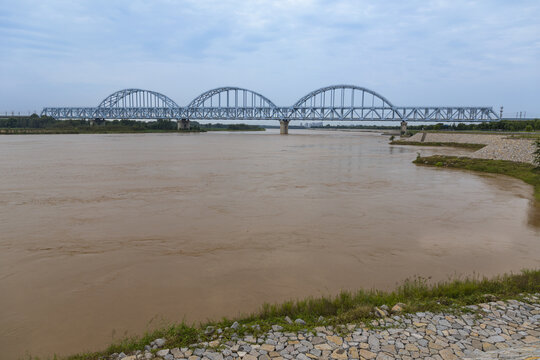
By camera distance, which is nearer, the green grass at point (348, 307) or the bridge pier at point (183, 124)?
the green grass at point (348, 307)

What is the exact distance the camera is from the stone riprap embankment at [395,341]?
390 centimetres

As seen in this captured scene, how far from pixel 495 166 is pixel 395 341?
24.0 metres

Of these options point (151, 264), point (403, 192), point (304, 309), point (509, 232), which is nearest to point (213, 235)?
point (151, 264)

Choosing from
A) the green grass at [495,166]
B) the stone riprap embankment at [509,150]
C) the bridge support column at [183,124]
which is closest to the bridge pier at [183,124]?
the bridge support column at [183,124]

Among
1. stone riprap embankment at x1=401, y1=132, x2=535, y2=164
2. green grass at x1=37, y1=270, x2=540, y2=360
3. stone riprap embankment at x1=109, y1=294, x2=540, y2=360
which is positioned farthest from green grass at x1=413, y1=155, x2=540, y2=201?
stone riprap embankment at x1=109, y1=294, x2=540, y2=360

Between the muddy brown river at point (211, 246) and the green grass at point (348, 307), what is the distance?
0.60 meters

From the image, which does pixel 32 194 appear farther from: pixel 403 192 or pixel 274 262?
pixel 403 192

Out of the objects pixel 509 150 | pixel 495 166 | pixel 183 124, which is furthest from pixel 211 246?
pixel 183 124

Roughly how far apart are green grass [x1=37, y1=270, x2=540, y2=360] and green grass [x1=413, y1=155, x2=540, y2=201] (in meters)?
13.3

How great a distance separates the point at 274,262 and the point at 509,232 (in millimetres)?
7100

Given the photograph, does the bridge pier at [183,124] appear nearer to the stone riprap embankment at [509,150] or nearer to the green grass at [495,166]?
the green grass at [495,166]

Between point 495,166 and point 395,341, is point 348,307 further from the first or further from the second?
point 495,166

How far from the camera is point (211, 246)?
8.55 metres

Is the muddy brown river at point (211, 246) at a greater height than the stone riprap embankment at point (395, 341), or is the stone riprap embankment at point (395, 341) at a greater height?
the stone riprap embankment at point (395, 341)
